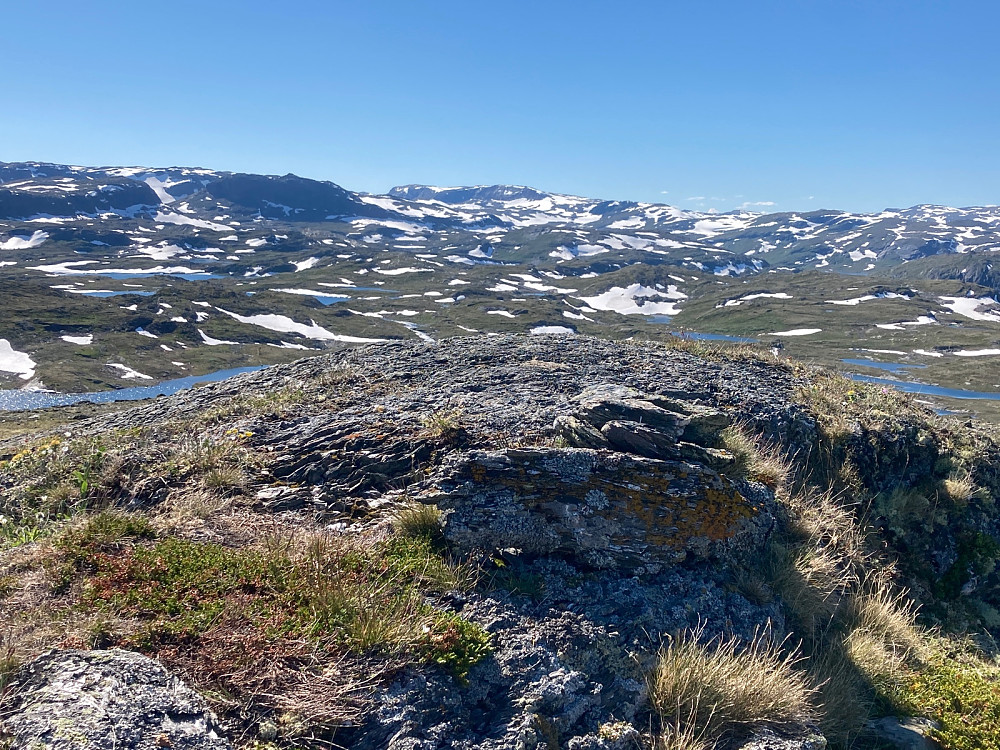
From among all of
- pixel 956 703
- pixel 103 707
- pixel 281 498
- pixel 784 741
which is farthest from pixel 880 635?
pixel 103 707

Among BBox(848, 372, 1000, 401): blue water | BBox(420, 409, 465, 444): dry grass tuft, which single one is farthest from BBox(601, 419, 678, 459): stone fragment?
BBox(848, 372, 1000, 401): blue water

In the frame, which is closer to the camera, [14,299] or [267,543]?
[267,543]

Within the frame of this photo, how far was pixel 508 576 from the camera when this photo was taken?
5.95 metres

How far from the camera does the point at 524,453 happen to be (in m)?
7.23

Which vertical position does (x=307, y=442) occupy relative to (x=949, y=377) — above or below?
above

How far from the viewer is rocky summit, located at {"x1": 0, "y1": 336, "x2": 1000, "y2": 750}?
13.7ft

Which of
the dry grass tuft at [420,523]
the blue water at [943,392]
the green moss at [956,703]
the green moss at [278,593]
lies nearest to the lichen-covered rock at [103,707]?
the green moss at [278,593]

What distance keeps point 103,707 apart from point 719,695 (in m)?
4.52

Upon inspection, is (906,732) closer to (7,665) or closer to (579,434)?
(579,434)

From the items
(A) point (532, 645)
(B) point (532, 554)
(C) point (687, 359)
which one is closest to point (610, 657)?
(A) point (532, 645)

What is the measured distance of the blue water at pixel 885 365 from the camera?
161 meters

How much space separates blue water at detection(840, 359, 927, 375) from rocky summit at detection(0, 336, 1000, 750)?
579 ft

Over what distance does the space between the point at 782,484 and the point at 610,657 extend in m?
4.54

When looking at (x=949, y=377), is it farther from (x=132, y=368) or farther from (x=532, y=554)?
(x=132, y=368)
